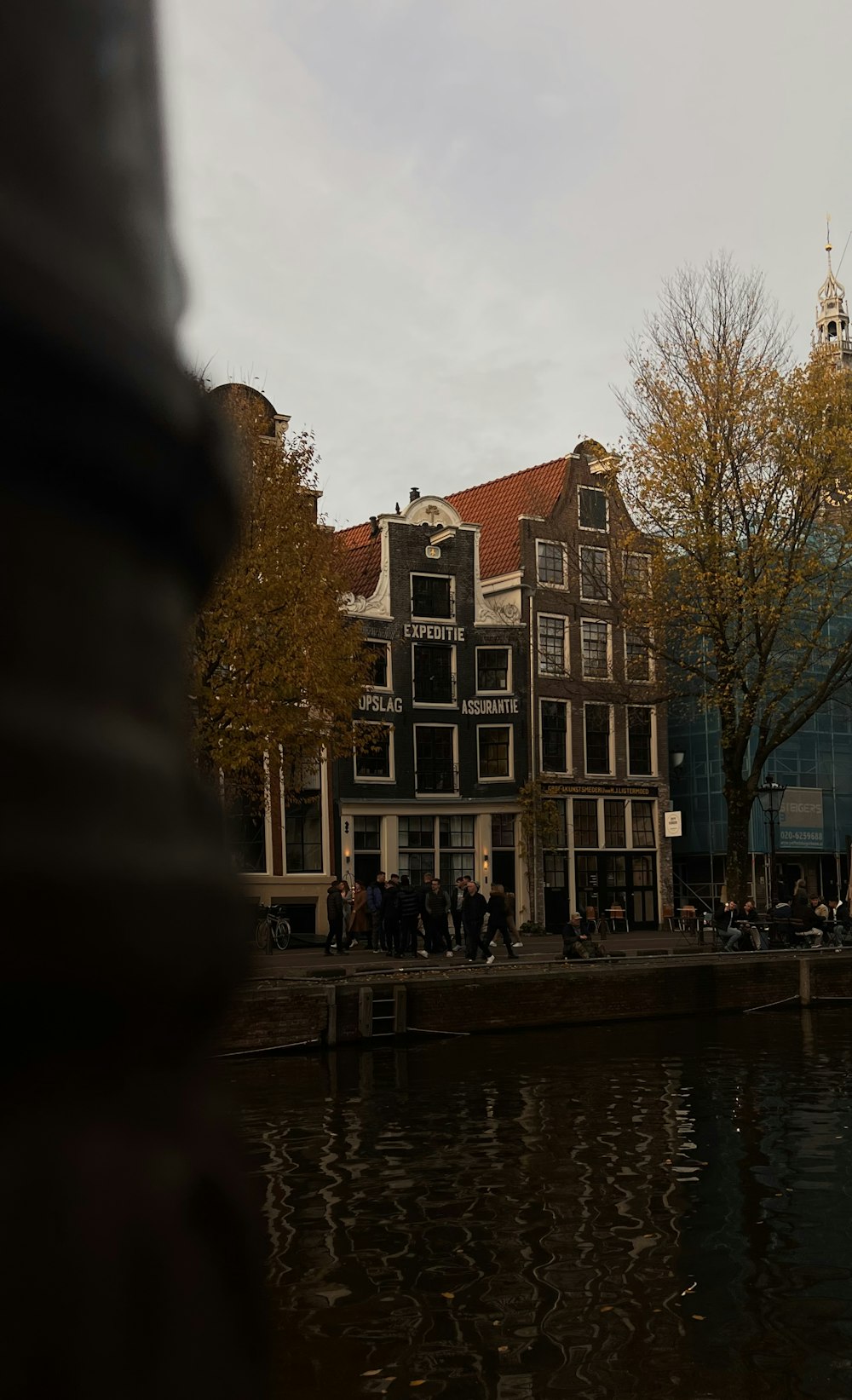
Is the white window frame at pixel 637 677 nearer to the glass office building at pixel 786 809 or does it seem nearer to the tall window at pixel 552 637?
the tall window at pixel 552 637

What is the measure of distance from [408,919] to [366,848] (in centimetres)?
957

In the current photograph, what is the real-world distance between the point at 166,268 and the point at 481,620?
40290mm

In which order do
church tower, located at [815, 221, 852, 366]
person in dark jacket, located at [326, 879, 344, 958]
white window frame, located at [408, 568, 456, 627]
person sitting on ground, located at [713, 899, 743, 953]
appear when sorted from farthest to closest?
church tower, located at [815, 221, 852, 366]
white window frame, located at [408, 568, 456, 627]
person in dark jacket, located at [326, 879, 344, 958]
person sitting on ground, located at [713, 899, 743, 953]

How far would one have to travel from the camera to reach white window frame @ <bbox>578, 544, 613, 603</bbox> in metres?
32.5

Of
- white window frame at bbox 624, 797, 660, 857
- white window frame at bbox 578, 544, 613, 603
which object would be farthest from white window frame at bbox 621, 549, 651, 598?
white window frame at bbox 624, 797, 660, 857

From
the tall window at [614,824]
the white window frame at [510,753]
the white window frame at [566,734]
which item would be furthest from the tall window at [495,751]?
the tall window at [614,824]

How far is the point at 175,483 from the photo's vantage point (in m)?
0.65

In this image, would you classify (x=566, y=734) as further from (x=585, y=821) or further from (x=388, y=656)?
(x=388, y=656)

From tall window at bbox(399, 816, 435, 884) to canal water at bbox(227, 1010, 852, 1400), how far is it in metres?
21.3

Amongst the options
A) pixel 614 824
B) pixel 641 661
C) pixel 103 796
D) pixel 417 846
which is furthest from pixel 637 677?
pixel 103 796

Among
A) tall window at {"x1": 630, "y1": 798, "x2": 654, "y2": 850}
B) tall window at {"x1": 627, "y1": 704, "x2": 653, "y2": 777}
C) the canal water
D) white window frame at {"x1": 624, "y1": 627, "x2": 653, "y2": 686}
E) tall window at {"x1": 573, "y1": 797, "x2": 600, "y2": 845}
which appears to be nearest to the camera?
the canal water

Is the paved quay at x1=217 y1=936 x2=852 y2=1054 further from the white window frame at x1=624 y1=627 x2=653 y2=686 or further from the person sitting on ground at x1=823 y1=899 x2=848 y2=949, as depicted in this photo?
the white window frame at x1=624 y1=627 x2=653 y2=686

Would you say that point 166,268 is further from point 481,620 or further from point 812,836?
point 812,836

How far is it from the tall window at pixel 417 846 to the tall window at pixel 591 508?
32.5 ft
